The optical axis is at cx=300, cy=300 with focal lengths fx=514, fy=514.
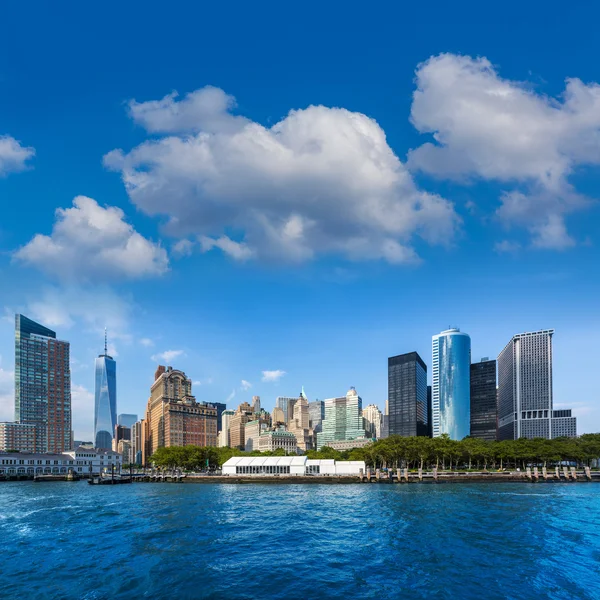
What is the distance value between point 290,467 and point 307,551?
126 meters

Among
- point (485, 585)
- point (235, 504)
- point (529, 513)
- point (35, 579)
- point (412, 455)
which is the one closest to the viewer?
point (485, 585)

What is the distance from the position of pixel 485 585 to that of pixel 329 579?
40.8 feet

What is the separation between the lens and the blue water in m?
40.4

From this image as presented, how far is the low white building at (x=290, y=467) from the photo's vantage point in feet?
552

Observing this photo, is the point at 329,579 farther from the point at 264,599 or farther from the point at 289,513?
the point at 289,513

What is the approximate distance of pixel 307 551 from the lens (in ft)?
176

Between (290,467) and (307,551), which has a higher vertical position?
(307,551)

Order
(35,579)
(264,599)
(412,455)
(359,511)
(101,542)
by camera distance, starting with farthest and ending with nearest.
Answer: (412,455) → (359,511) → (101,542) → (35,579) → (264,599)

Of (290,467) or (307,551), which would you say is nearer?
(307,551)

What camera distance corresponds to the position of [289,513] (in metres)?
83.1

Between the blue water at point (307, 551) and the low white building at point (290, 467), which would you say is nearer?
the blue water at point (307, 551)

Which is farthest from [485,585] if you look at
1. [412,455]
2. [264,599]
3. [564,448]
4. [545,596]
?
[564,448]

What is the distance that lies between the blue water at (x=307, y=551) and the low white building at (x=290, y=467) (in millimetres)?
76459

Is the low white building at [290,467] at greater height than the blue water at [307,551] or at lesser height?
lesser
